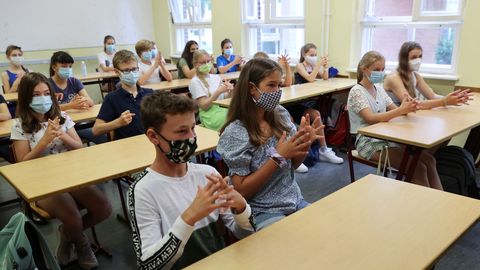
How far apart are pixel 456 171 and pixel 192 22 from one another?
19.0 ft

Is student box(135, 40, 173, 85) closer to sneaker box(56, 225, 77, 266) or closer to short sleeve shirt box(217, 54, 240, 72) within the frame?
short sleeve shirt box(217, 54, 240, 72)

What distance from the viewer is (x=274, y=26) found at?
19.9 feet

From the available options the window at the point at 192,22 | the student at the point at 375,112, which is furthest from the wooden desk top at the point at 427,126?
the window at the point at 192,22

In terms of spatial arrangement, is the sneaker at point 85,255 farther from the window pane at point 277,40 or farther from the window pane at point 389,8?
the window pane at point 277,40

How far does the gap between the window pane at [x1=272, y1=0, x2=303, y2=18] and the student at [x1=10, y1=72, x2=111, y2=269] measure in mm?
4116

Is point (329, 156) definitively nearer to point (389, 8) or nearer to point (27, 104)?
point (389, 8)

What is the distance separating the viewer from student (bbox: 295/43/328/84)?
4.88 metres

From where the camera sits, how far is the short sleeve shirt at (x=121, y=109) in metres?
2.75

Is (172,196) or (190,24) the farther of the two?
(190,24)

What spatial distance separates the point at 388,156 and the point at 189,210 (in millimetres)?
1975

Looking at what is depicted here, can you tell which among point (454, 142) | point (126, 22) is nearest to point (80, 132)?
point (454, 142)

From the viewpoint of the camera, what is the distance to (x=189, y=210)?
1147 mm

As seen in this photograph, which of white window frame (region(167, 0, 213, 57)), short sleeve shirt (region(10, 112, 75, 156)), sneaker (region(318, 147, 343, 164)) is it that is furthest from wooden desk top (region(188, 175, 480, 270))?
white window frame (region(167, 0, 213, 57))

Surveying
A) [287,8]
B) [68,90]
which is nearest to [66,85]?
[68,90]
